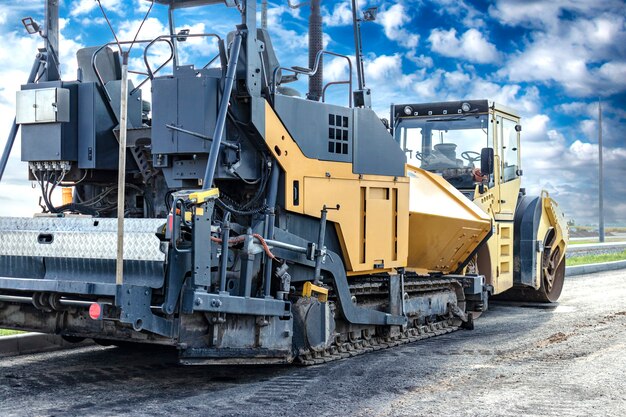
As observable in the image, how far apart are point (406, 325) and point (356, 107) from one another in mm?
2621

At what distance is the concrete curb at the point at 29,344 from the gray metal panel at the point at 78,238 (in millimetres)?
1673

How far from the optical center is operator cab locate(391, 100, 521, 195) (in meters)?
12.6

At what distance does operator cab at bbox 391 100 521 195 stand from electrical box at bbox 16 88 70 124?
6.33 meters

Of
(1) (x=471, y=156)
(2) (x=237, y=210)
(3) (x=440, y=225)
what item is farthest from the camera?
(1) (x=471, y=156)

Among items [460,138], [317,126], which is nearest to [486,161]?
[460,138]

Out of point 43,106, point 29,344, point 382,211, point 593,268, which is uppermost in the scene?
point 43,106

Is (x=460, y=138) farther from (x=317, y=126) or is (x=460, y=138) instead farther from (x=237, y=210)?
(x=237, y=210)

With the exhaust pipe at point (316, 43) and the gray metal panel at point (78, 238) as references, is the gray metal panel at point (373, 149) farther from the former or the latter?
the gray metal panel at point (78, 238)

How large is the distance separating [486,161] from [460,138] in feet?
3.93

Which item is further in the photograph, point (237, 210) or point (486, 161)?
point (486, 161)

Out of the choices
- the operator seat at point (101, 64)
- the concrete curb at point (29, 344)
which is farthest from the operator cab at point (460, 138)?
the concrete curb at point (29, 344)

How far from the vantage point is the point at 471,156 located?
41.6ft

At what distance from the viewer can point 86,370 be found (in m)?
8.05

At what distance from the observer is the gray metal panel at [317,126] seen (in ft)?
26.2
